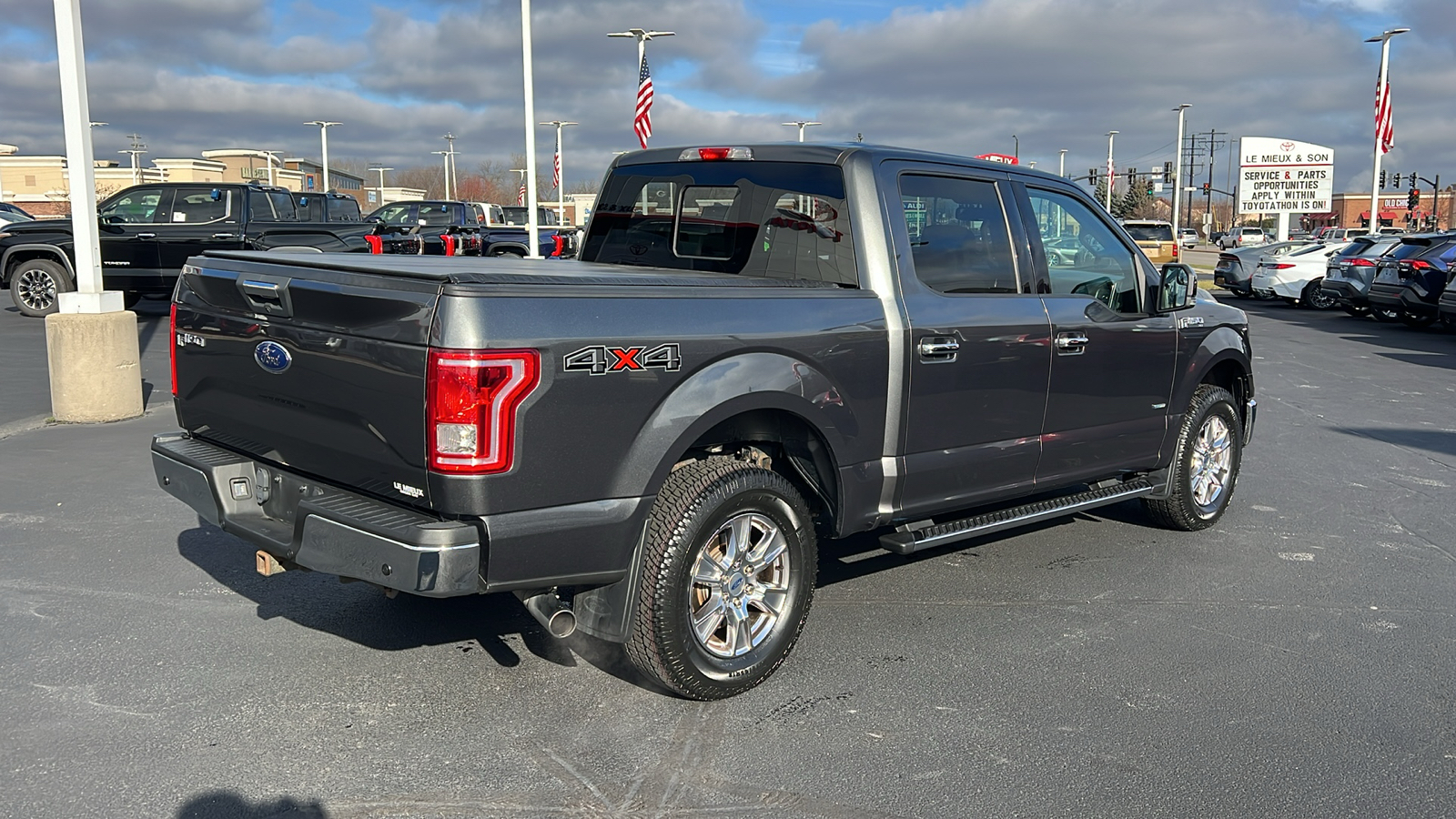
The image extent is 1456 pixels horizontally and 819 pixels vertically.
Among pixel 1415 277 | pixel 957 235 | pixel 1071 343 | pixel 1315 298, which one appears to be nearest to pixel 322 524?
pixel 957 235

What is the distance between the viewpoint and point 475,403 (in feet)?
11.1

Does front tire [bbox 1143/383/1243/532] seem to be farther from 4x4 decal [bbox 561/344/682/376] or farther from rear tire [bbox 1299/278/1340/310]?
rear tire [bbox 1299/278/1340/310]

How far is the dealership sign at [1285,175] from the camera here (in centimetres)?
4188

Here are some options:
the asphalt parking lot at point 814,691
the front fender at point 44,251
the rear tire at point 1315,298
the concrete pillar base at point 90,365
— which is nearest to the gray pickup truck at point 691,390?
the asphalt parking lot at point 814,691

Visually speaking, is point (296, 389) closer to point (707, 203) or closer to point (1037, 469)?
point (707, 203)

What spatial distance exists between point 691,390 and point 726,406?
0.51ft

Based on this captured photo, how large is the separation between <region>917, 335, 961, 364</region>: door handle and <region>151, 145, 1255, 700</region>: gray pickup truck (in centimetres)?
1

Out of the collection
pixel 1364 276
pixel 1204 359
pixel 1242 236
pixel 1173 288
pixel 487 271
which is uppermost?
pixel 1242 236

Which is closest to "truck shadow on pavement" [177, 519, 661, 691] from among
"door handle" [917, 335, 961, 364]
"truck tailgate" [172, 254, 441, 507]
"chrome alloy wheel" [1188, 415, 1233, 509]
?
"truck tailgate" [172, 254, 441, 507]

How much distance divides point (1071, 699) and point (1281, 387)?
962cm

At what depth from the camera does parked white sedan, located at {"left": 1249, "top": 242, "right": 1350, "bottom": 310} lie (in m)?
24.8

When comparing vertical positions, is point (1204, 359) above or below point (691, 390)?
below

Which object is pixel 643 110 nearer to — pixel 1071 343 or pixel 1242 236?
pixel 1071 343

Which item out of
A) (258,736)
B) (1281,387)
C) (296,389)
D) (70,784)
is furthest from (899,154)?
(1281,387)
